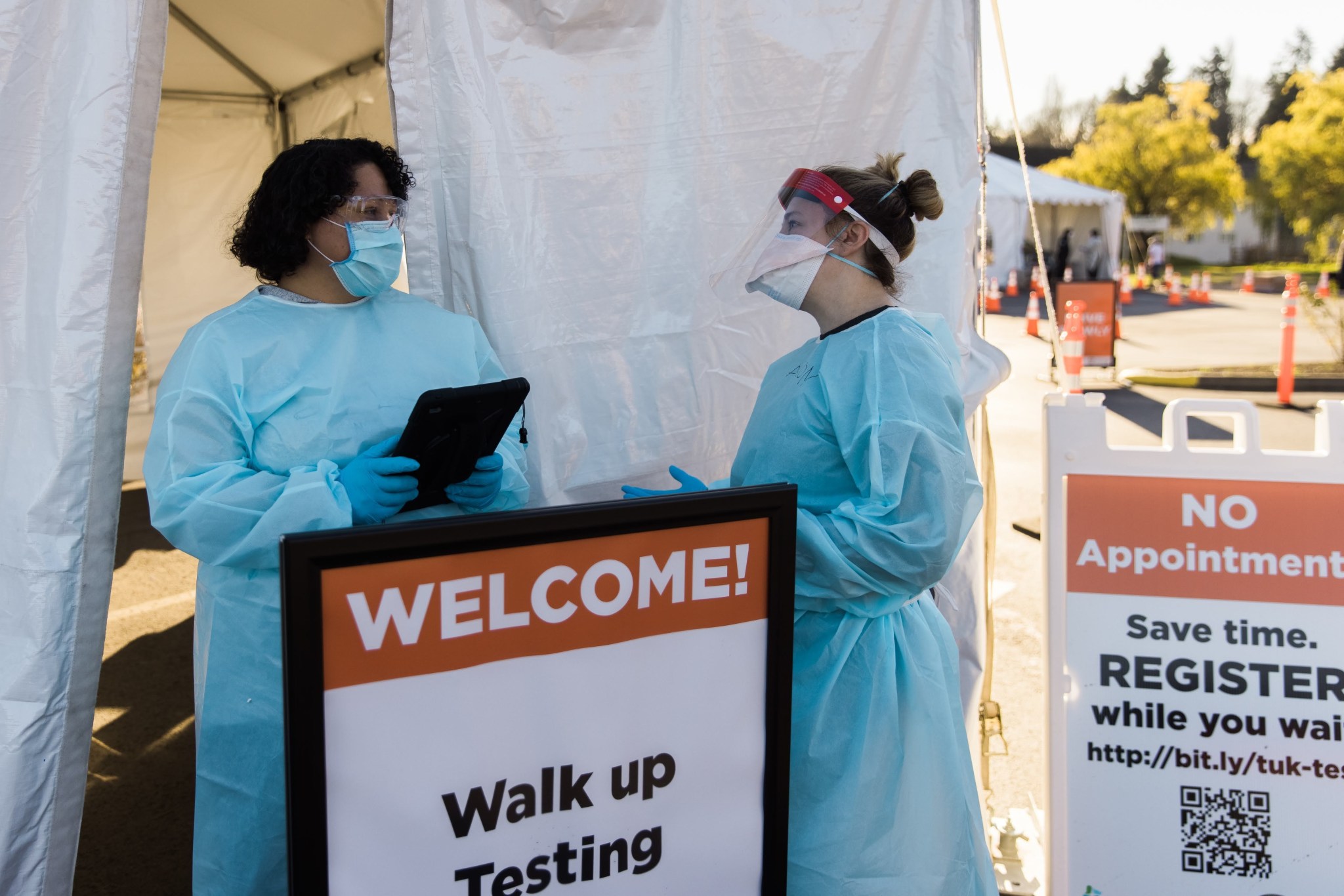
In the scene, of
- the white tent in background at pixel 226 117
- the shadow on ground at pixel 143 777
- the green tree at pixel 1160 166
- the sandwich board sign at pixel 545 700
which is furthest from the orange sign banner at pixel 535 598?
the green tree at pixel 1160 166

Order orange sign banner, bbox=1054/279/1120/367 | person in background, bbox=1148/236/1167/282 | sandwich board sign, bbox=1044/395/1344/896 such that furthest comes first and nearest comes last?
person in background, bbox=1148/236/1167/282, orange sign banner, bbox=1054/279/1120/367, sandwich board sign, bbox=1044/395/1344/896

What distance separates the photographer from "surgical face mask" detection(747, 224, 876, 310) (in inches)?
77.6

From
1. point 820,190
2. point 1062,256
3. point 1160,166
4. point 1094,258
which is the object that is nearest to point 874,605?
point 820,190

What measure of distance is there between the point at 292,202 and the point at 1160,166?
47.5 meters

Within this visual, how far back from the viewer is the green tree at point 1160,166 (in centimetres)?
4250

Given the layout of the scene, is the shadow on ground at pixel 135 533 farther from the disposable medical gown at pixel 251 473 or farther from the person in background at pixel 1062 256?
the person in background at pixel 1062 256

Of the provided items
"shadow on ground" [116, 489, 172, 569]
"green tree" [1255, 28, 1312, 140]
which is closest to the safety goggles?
"shadow on ground" [116, 489, 172, 569]

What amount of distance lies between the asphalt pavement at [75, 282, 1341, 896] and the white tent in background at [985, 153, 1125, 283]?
44.2ft

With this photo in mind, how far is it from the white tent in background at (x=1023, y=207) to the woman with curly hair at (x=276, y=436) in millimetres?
19874

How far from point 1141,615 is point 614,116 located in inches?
65.2

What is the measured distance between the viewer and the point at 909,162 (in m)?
2.55

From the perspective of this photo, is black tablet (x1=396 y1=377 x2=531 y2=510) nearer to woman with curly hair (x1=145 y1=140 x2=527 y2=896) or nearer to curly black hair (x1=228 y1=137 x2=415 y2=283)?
woman with curly hair (x1=145 y1=140 x2=527 y2=896)

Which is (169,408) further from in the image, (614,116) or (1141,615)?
(1141,615)

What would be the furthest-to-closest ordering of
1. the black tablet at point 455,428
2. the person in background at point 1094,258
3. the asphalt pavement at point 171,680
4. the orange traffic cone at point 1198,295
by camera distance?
1. the orange traffic cone at point 1198,295
2. the person in background at point 1094,258
3. the asphalt pavement at point 171,680
4. the black tablet at point 455,428
